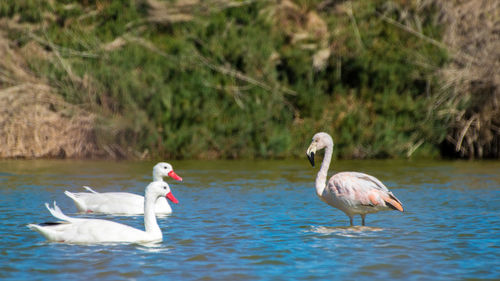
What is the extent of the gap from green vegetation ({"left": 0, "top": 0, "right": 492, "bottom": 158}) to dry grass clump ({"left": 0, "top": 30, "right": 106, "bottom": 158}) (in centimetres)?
38

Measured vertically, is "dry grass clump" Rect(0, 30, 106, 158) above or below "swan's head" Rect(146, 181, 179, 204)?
above

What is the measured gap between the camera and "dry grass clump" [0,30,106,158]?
71.9 ft

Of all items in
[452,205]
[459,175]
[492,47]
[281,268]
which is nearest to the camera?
[281,268]

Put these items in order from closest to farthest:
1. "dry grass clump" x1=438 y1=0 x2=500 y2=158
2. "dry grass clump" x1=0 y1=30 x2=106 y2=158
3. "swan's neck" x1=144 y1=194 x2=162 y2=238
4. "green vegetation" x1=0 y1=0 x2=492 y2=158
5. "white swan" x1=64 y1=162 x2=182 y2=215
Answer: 1. "swan's neck" x1=144 y1=194 x2=162 y2=238
2. "white swan" x1=64 y1=162 x2=182 y2=215
3. "dry grass clump" x1=438 y1=0 x2=500 y2=158
4. "dry grass clump" x1=0 y1=30 x2=106 y2=158
5. "green vegetation" x1=0 y1=0 x2=492 y2=158

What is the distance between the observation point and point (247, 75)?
925 inches

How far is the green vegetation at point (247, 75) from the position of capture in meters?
22.6

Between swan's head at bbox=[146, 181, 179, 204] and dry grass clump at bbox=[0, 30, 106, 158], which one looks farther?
dry grass clump at bbox=[0, 30, 106, 158]

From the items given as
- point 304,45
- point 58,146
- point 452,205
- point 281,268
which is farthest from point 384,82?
point 281,268

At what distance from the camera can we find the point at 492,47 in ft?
69.5

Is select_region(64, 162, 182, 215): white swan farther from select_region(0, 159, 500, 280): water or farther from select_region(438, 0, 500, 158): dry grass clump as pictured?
select_region(438, 0, 500, 158): dry grass clump

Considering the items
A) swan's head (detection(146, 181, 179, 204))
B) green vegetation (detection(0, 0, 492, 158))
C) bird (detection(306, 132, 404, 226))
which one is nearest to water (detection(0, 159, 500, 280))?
bird (detection(306, 132, 404, 226))

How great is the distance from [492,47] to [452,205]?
9065 millimetres

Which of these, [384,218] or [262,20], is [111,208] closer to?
[384,218]

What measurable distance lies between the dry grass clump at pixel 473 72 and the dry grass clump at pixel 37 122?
31.4 ft
